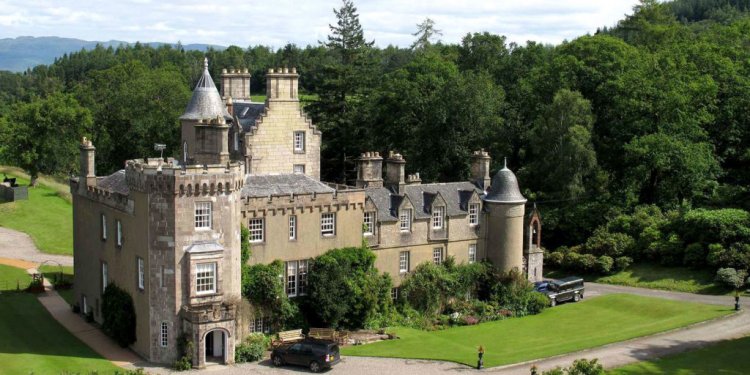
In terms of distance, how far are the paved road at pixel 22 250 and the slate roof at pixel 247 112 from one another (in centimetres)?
1591

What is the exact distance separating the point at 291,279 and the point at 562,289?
647 inches

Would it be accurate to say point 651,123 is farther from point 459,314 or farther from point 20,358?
point 20,358

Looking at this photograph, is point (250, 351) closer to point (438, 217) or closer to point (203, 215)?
point (203, 215)

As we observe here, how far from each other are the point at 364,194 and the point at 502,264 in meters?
9.99

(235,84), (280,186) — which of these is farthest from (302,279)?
(235,84)

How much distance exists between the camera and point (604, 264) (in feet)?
Answer: 176

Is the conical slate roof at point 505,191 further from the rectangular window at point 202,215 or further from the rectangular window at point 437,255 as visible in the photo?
the rectangular window at point 202,215

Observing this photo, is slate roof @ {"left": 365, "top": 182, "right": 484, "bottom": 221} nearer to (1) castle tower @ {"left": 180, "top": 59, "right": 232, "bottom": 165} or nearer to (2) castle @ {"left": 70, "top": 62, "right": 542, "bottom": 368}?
(2) castle @ {"left": 70, "top": 62, "right": 542, "bottom": 368}

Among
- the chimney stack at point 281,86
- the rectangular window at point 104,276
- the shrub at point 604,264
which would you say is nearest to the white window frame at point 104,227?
the rectangular window at point 104,276

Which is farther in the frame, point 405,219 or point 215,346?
point 405,219

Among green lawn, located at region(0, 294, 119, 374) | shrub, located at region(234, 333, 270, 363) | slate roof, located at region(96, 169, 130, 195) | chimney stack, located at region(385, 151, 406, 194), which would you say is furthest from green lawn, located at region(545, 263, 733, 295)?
green lawn, located at region(0, 294, 119, 374)

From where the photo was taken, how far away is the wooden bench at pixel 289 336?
38406 mm

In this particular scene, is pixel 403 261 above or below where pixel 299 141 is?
below

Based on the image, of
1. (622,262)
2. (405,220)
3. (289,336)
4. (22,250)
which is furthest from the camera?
(22,250)
